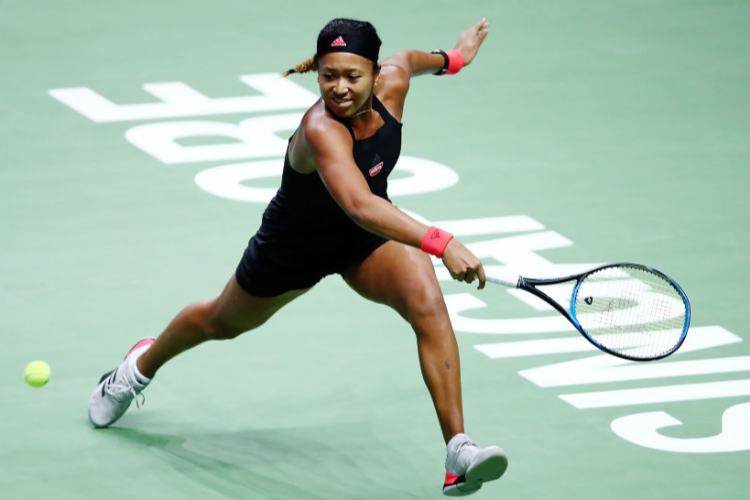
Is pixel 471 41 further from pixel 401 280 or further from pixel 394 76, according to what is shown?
pixel 401 280

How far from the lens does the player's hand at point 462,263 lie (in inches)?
183

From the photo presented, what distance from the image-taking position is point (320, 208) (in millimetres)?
5281

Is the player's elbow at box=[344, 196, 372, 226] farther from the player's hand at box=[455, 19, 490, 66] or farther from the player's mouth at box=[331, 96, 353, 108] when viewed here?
the player's hand at box=[455, 19, 490, 66]

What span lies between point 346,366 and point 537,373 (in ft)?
2.78

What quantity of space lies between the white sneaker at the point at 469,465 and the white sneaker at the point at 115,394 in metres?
1.51

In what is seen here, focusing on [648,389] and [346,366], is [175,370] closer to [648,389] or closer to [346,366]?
[346,366]

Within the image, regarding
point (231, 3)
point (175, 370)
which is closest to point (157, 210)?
point (175, 370)

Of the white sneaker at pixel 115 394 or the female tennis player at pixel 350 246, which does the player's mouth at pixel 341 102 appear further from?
the white sneaker at pixel 115 394

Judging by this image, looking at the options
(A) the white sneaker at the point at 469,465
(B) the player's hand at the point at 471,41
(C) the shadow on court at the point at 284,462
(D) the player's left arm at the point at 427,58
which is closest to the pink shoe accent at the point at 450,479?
(A) the white sneaker at the point at 469,465

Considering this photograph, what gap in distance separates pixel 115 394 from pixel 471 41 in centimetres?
228

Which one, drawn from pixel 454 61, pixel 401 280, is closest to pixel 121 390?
pixel 401 280

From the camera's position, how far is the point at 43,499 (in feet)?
17.6

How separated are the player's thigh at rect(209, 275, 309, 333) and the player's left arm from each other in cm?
100

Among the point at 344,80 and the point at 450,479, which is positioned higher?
the point at 344,80
